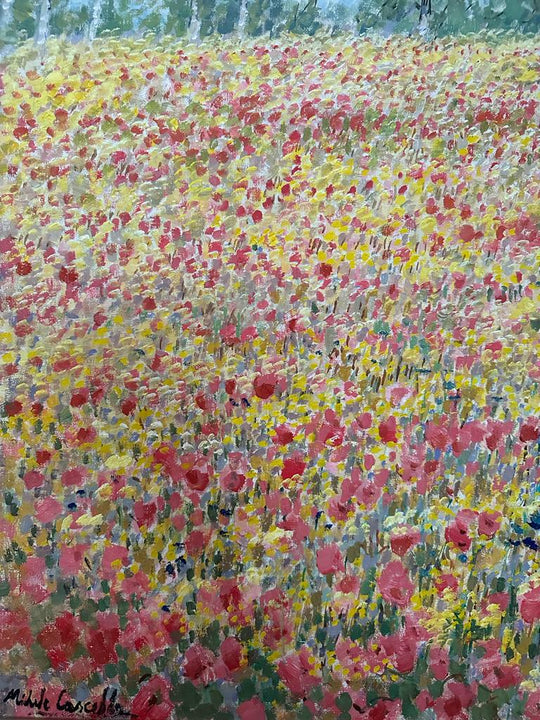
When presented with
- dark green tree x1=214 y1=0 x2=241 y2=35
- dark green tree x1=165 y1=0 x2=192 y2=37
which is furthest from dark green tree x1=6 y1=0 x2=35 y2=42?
dark green tree x1=214 y1=0 x2=241 y2=35

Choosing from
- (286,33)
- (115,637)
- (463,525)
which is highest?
(286,33)

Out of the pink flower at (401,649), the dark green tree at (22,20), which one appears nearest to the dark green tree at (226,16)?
the dark green tree at (22,20)

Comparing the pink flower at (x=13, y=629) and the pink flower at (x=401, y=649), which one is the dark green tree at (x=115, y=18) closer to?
the pink flower at (x=13, y=629)

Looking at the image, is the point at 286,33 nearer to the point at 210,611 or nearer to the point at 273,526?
the point at 273,526

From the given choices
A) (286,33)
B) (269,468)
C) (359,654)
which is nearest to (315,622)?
(359,654)

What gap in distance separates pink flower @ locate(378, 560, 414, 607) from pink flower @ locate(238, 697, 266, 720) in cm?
42

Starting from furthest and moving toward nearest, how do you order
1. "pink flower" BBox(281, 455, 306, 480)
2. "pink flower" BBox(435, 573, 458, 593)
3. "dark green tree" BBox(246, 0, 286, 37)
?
"dark green tree" BBox(246, 0, 286, 37) → "pink flower" BBox(281, 455, 306, 480) → "pink flower" BBox(435, 573, 458, 593)

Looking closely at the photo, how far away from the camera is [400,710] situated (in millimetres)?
1893

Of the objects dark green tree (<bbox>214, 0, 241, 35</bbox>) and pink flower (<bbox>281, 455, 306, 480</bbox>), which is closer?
pink flower (<bbox>281, 455, 306, 480</bbox>)

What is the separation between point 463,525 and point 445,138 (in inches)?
56.2

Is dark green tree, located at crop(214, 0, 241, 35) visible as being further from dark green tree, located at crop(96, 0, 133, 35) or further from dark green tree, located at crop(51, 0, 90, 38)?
dark green tree, located at crop(51, 0, 90, 38)

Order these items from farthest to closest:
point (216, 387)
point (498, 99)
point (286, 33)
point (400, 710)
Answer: point (498, 99)
point (286, 33)
point (216, 387)
point (400, 710)
